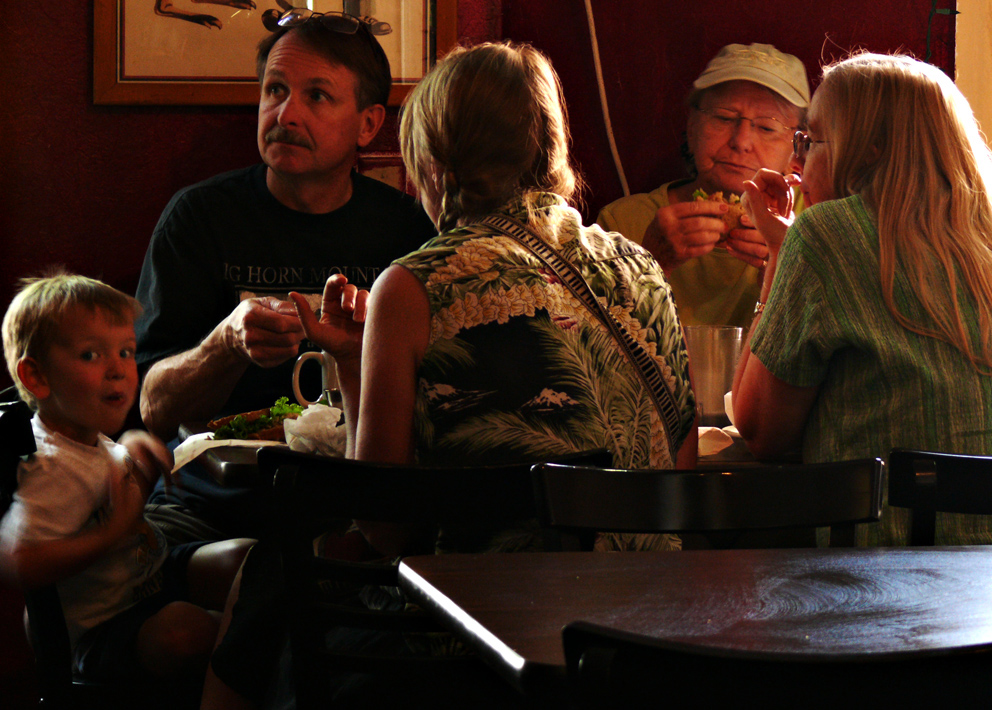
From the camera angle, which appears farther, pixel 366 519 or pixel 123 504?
pixel 123 504

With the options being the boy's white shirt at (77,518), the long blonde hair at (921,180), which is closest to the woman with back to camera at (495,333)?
the boy's white shirt at (77,518)

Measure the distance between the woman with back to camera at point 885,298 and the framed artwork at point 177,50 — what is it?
1.66 m

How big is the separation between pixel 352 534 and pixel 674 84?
80.3 inches

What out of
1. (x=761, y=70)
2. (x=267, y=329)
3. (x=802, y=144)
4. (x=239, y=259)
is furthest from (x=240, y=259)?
(x=761, y=70)

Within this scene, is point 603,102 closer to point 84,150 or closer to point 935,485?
point 84,150

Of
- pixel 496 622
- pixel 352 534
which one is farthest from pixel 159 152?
pixel 496 622

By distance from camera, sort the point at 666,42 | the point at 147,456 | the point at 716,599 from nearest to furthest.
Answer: the point at 716,599 → the point at 147,456 → the point at 666,42

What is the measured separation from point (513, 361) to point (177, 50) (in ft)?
6.04

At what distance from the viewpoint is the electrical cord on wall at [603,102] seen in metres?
3.12

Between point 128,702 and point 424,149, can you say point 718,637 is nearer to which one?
point 424,149

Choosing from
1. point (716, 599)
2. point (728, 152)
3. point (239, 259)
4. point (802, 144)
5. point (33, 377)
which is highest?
point (728, 152)

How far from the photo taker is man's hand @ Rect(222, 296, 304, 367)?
1.88 m

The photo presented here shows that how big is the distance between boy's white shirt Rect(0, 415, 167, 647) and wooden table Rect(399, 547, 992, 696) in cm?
92

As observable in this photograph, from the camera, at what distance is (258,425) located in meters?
1.77
